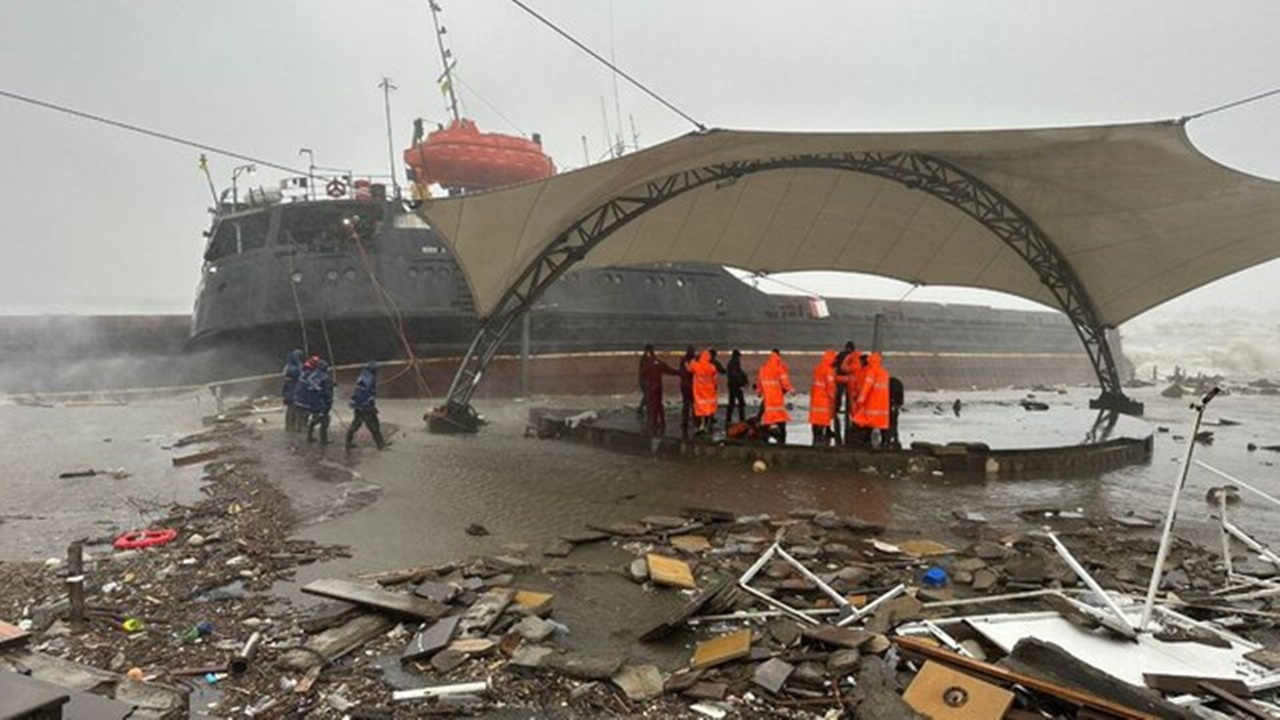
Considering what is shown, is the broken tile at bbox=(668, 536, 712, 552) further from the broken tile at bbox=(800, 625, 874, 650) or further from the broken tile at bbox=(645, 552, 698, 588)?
the broken tile at bbox=(800, 625, 874, 650)

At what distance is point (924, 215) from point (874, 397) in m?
6.32

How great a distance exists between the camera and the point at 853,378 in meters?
10.1

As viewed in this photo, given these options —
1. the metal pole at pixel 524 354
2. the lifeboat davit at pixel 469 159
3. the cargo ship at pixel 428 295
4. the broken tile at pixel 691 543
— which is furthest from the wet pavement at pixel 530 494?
the lifeboat davit at pixel 469 159

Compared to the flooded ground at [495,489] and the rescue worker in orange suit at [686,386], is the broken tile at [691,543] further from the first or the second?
the rescue worker in orange suit at [686,386]

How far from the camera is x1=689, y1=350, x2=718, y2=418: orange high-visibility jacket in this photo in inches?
426

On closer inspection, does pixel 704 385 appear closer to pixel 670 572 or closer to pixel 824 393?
pixel 824 393

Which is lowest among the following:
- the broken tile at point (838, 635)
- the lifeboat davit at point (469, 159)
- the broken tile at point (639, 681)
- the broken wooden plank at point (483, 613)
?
the broken tile at point (639, 681)

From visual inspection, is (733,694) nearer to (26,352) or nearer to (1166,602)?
(1166,602)

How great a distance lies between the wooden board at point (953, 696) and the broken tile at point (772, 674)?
2.02 feet

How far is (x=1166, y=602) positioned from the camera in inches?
170

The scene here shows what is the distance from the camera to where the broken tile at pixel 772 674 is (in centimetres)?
341

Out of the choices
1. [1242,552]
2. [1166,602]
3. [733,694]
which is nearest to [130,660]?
[733,694]

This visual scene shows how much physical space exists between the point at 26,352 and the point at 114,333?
3081 millimetres

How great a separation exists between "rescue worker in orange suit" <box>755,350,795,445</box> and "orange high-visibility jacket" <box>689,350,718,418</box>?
87 centimetres
